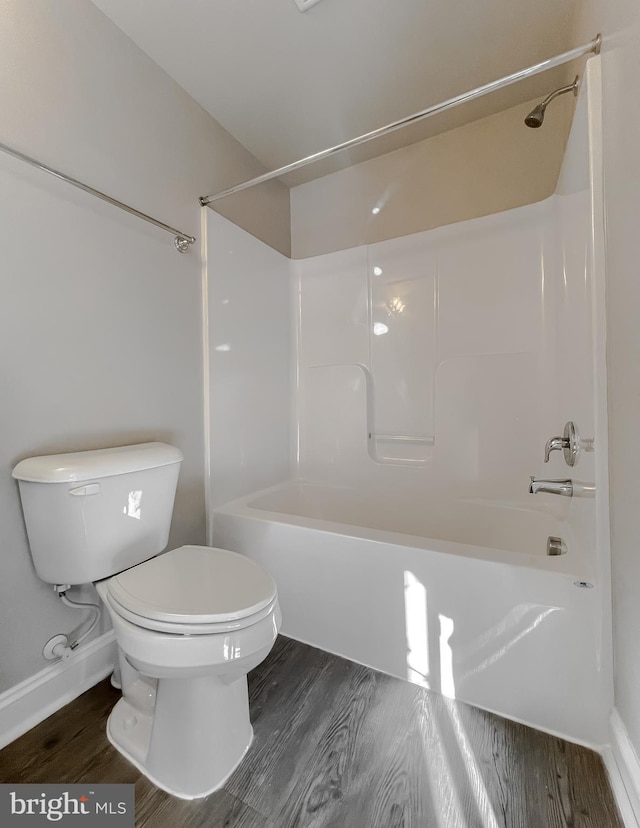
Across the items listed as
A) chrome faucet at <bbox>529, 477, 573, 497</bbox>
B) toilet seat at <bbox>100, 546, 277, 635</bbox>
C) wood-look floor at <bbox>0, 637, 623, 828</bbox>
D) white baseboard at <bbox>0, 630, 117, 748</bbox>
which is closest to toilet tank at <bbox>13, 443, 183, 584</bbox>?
toilet seat at <bbox>100, 546, 277, 635</bbox>

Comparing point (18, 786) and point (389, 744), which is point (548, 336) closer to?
point (389, 744)

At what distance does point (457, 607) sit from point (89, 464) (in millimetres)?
1168

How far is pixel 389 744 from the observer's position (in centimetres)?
104

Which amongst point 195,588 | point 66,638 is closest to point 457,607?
point 195,588

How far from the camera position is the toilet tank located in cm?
103

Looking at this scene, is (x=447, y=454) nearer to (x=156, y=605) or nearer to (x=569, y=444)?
(x=569, y=444)

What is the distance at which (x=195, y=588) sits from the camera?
0.98 meters

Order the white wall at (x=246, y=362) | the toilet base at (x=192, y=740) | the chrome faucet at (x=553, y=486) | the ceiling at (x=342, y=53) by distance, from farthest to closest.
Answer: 1. the white wall at (x=246, y=362)
2. the ceiling at (x=342, y=53)
3. the chrome faucet at (x=553, y=486)
4. the toilet base at (x=192, y=740)

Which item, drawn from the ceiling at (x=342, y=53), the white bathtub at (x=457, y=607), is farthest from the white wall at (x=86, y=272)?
the white bathtub at (x=457, y=607)

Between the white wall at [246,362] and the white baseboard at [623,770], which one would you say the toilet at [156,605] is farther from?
the white baseboard at [623,770]

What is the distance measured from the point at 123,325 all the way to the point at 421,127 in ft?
5.76

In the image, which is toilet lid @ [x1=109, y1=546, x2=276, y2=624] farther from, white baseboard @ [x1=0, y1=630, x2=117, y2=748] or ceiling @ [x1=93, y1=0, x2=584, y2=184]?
ceiling @ [x1=93, y1=0, x2=584, y2=184]

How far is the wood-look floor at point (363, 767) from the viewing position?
2.83 ft

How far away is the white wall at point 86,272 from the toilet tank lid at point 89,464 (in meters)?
0.09
